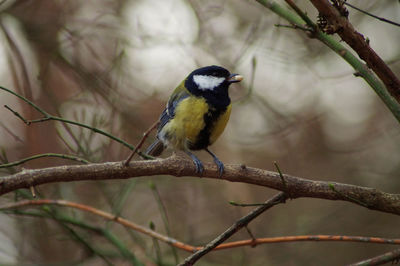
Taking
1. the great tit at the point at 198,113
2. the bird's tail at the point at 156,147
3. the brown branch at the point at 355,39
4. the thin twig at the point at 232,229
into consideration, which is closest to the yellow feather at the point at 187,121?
the great tit at the point at 198,113

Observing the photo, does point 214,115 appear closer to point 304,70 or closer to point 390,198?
point 390,198

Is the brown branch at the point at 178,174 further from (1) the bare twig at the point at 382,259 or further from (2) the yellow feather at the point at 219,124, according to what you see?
(2) the yellow feather at the point at 219,124

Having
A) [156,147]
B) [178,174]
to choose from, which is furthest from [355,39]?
[156,147]

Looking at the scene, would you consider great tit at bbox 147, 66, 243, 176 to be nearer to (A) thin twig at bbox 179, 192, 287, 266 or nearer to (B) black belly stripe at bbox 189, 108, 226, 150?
(B) black belly stripe at bbox 189, 108, 226, 150

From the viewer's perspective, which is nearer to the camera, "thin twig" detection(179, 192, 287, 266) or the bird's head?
"thin twig" detection(179, 192, 287, 266)

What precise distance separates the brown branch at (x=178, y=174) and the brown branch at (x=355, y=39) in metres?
0.47

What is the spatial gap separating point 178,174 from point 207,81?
1231 mm

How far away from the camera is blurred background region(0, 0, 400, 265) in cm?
382

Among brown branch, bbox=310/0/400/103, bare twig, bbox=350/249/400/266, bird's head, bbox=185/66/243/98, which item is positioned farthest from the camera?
bird's head, bbox=185/66/243/98

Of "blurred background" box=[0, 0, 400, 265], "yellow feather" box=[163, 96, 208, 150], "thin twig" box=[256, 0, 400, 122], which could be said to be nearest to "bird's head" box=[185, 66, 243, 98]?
"yellow feather" box=[163, 96, 208, 150]

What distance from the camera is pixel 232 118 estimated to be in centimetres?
480

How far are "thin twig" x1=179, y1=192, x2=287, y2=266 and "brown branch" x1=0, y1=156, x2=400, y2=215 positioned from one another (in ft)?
0.27

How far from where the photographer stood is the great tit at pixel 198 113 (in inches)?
116

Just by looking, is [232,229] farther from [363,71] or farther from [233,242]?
[363,71]
